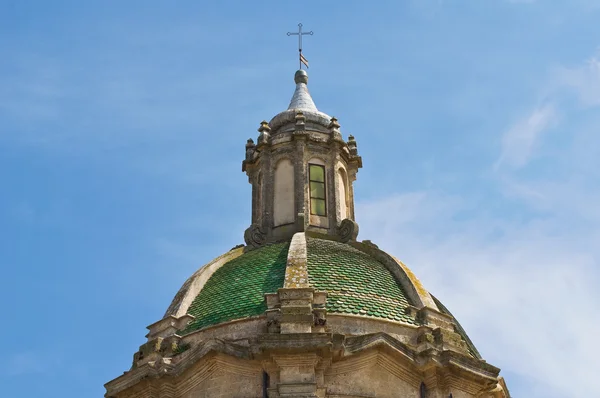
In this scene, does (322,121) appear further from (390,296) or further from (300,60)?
(390,296)

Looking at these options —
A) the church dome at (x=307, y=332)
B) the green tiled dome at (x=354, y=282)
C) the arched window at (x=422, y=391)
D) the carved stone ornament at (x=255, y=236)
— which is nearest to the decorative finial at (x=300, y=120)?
the church dome at (x=307, y=332)

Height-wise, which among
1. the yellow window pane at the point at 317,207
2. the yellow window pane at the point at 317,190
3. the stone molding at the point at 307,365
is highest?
the yellow window pane at the point at 317,190

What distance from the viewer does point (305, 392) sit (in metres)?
20.5

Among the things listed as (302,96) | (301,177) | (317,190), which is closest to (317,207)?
(317,190)

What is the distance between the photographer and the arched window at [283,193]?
2750 cm

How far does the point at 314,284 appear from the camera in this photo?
23094 millimetres

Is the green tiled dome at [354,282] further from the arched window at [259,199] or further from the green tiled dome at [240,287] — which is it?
the arched window at [259,199]

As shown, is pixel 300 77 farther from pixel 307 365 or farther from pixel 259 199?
pixel 307 365

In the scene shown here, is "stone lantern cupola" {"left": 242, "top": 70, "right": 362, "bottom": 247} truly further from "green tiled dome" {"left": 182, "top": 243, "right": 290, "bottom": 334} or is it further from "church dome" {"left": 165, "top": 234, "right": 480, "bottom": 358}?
"green tiled dome" {"left": 182, "top": 243, "right": 290, "bottom": 334}

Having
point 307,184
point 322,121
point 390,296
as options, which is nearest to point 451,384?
point 390,296

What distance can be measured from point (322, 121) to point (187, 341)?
27.4ft

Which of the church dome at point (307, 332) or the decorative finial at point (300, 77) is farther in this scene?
the decorative finial at point (300, 77)

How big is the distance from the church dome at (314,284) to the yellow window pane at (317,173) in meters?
2.58

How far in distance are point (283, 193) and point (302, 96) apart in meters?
3.55
